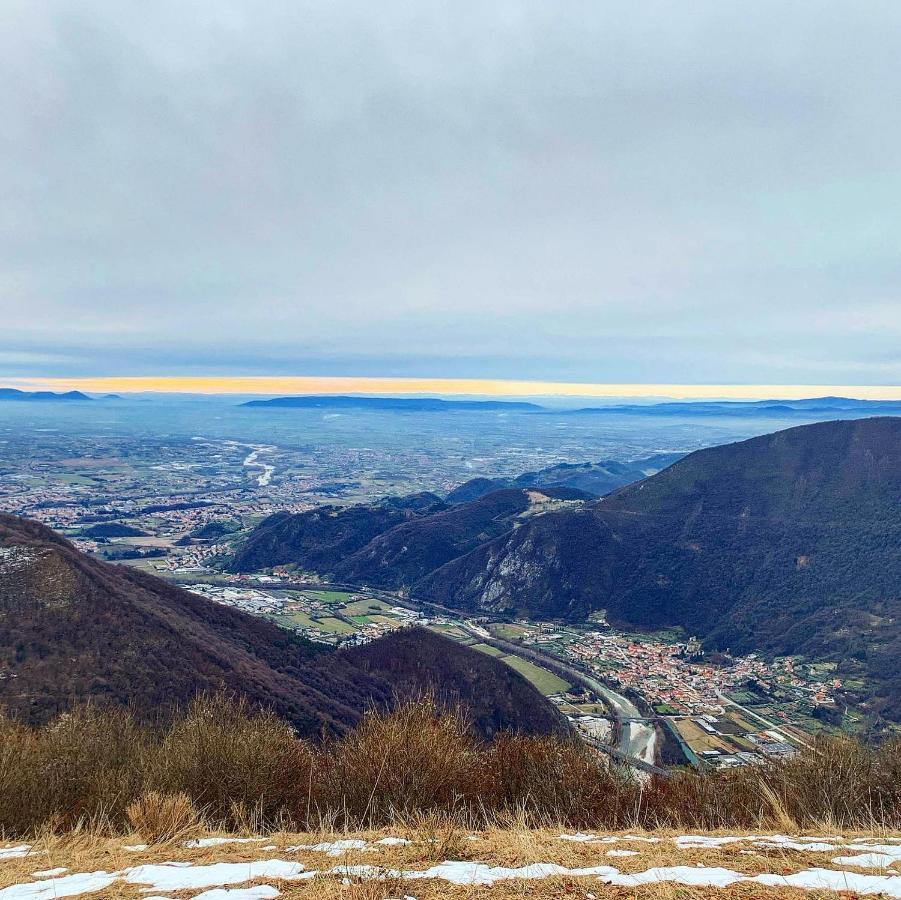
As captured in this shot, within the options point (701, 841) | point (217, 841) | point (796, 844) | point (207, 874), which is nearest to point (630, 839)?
point (701, 841)

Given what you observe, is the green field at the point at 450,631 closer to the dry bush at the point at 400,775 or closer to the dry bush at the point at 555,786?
the dry bush at the point at 555,786

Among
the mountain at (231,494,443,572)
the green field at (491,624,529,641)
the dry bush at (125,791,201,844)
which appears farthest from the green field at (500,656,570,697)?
the mountain at (231,494,443,572)

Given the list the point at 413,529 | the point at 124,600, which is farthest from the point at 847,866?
the point at 413,529

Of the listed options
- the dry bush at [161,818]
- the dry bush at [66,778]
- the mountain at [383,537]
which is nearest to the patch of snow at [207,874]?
the dry bush at [161,818]

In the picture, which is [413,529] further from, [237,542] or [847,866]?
[847,866]

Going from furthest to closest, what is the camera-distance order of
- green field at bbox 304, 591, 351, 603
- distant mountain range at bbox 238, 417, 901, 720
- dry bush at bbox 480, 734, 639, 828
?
green field at bbox 304, 591, 351, 603, distant mountain range at bbox 238, 417, 901, 720, dry bush at bbox 480, 734, 639, 828

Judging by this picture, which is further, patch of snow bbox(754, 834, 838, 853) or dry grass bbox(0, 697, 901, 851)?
dry grass bbox(0, 697, 901, 851)

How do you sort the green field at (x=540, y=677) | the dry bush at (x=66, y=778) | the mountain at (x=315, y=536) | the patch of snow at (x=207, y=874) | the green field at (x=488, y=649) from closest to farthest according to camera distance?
the patch of snow at (x=207, y=874) → the dry bush at (x=66, y=778) → the green field at (x=540, y=677) → the green field at (x=488, y=649) → the mountain at (x=315, y=536)

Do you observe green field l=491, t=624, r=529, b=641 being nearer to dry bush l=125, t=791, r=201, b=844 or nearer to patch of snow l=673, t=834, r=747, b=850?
dry bush l=125, t=791, r=201, b=844
